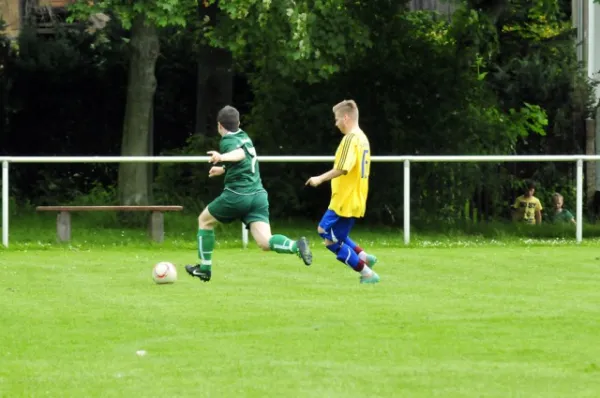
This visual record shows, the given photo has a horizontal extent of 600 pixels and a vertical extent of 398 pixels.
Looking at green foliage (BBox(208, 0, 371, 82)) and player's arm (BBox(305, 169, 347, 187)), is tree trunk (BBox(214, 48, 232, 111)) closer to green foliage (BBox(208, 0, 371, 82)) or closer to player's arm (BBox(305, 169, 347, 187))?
green foliage (BBox(208, 0, 371, 82))

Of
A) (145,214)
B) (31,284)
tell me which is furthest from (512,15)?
(31,284)

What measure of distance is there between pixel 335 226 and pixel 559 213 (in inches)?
450

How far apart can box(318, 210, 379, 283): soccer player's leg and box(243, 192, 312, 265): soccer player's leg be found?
1.05 ft

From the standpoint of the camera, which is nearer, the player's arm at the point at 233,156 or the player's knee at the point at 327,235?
the player's arm at the point at 233,156

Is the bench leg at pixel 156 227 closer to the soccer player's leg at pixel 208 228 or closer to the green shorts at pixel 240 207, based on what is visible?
the soccer player's leg at pixel 208 228

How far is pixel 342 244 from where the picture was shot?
14602 mm

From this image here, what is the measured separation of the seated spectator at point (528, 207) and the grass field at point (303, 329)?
24.3ft

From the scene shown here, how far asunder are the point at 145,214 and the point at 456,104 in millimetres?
5549

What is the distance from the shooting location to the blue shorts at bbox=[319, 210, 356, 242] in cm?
1456

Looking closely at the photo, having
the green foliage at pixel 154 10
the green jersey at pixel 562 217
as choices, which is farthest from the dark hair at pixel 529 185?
the green foliage at pixel 154 10

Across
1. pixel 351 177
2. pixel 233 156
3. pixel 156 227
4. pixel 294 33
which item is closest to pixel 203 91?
pixel 294 33

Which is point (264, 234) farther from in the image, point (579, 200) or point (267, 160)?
point (579, 200)

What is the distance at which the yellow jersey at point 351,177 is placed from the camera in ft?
46.9

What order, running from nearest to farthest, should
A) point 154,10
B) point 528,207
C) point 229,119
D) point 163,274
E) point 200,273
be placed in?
point 229,119 < point 163,274 < point 200,273 < point 154,10 < point 528,207
